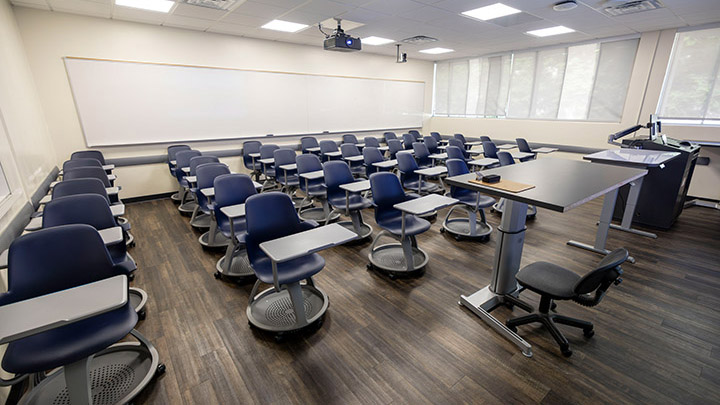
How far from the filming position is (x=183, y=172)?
4.78 m

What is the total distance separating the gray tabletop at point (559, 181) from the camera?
1777 millimetres

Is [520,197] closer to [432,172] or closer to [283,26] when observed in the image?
[432,172]

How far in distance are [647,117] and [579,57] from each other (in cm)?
177

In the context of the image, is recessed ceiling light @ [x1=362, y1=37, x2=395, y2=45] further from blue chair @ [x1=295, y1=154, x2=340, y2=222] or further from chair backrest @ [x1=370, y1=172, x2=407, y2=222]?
chair backrest @ [x1=370, y1=172, x2=407, y2=222]

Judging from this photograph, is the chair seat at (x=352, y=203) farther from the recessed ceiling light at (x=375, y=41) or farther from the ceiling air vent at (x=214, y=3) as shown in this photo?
the recessed ceiling light at (x=375, y=41)

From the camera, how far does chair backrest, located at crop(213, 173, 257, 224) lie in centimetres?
297

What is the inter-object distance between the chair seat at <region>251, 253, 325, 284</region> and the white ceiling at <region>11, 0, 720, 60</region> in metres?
3.33

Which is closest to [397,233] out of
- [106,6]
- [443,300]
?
[443,300]

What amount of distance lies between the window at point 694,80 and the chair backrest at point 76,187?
836 cm

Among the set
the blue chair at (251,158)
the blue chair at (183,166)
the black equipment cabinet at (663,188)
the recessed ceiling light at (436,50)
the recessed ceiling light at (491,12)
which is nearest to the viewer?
the black equipment cabinet at (663,188)

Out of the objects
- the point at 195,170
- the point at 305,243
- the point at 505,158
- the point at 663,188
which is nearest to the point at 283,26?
the point at 195,170

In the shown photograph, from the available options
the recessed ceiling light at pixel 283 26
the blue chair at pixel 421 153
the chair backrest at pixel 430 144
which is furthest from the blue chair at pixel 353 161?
the recessed ceiling light at pixel 283 26

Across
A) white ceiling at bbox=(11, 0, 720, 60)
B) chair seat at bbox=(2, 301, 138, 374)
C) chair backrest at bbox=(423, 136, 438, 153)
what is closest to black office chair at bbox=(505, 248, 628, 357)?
chair seat at bbox=(2, 301, 138, 374)

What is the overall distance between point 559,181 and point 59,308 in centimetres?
292
